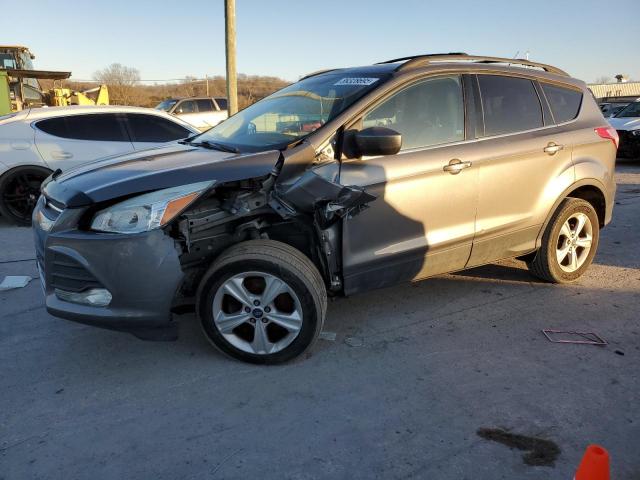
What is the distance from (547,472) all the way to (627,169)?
12819 millimetres

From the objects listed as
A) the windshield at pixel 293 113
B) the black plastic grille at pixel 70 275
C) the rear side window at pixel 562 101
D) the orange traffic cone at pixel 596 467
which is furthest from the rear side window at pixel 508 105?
the black plastic grille at pixel 70 275

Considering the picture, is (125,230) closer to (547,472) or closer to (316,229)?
(316,229)

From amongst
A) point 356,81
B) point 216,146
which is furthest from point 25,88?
point 356,81

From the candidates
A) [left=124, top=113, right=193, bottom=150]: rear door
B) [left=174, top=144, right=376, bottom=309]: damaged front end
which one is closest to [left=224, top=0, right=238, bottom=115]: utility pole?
[left=124, top=113, right=193, bottom=150]: rear door

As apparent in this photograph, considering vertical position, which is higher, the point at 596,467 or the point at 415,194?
the point at 415,194

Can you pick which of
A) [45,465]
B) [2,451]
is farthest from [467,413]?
[2,451]

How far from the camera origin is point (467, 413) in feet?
9.20

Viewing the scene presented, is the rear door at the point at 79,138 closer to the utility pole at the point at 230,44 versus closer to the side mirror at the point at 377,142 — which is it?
the utility pole at the point at 230,44

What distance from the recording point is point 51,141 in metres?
7.25

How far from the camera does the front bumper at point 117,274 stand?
3.01 metres

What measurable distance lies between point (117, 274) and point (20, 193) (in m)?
5.22

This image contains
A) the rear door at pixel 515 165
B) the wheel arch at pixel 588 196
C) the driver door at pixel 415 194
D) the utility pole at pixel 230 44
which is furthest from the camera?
the utility pole at pixel 230 44

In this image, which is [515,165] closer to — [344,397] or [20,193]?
[344,397]

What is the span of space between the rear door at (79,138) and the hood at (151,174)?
3.99 meters
